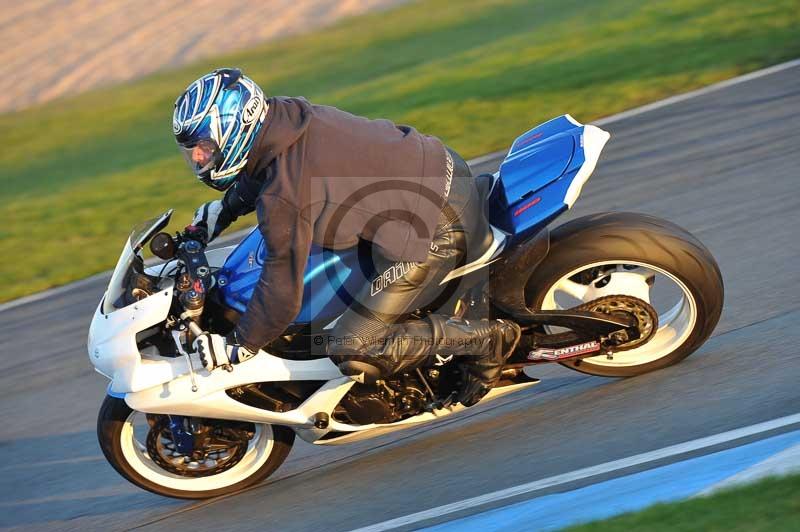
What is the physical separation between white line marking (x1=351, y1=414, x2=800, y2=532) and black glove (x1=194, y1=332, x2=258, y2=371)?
852 millimetres

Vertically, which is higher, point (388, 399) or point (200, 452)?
point (388, 399)

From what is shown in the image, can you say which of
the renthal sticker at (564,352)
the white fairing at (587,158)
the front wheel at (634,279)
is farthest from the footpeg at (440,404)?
the white fairing at (587,158)

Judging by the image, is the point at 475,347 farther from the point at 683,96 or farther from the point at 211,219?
the point at 683,96

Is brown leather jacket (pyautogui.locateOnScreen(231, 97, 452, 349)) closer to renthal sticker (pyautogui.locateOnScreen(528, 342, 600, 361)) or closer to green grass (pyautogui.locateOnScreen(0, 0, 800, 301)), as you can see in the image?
renthal sticker (pyautogui.locateOnScreen(528, 342, 600, 361))

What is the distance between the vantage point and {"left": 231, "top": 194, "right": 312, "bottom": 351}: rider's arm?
428 centimetres

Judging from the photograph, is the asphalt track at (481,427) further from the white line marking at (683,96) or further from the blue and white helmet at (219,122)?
the white line marking at (683,96)

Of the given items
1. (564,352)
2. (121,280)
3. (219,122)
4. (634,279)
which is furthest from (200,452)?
(634,279)

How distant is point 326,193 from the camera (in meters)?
4.39

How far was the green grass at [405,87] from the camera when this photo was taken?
35.2 ft

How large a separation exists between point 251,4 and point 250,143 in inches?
779

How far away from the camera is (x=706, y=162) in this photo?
27.3 ft

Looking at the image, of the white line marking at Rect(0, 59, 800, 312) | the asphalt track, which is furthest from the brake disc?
the white line marking at Rect(0, 59, 800, 312)

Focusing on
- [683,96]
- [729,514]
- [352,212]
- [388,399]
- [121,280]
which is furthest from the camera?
[683,96]

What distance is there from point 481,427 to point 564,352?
52 centimetres
